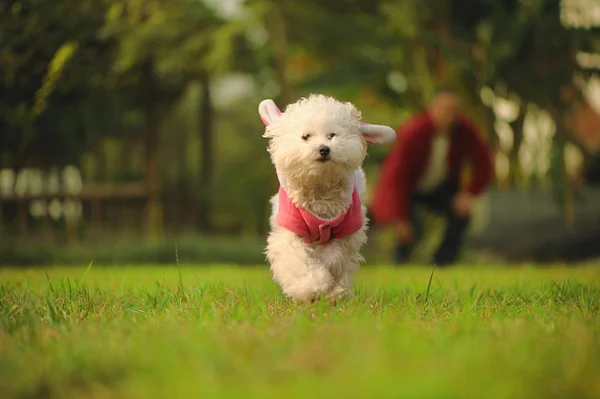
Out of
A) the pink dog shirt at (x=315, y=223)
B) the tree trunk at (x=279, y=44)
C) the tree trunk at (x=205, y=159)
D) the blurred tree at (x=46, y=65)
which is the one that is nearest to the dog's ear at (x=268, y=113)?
the pink dog shirt at (x=315, y=223)

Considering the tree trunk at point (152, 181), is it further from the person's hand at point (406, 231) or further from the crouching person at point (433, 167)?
the person's hand at point (406, 231)

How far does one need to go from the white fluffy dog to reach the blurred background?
5.63 metres

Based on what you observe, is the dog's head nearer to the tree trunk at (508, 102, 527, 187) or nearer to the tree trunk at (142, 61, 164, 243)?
the tree trunk at (508, 102, 527, 187)

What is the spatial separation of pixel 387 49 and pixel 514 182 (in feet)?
10.8

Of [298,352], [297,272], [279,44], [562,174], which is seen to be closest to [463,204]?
[562,174]

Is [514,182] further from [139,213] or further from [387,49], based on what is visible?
[139,213]

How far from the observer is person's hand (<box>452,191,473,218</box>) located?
8078mm

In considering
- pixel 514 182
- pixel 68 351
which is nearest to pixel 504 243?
pixel 514 182

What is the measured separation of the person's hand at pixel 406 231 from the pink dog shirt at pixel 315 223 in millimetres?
3907

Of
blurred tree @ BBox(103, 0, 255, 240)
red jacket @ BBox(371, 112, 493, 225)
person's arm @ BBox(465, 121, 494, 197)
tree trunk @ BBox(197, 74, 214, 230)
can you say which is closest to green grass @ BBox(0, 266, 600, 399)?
red jacket @ BBox(371, 112, 493, 225)

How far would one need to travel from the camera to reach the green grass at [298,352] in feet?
6.05

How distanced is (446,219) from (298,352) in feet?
21.5

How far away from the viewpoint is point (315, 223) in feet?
13.0

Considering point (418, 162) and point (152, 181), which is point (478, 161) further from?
point (152, 181)
